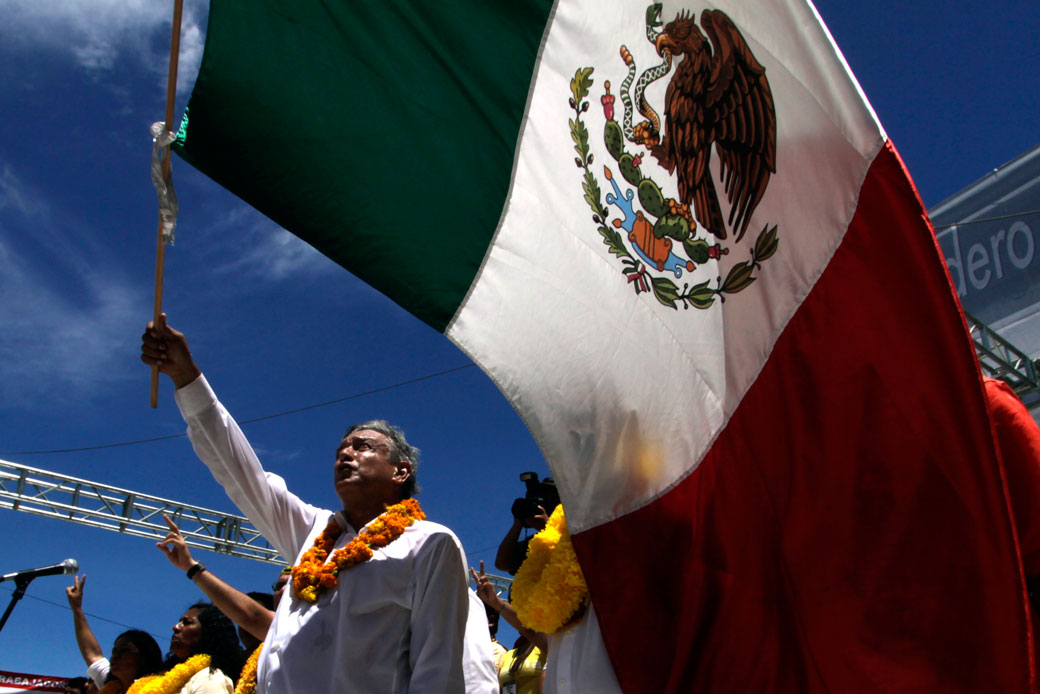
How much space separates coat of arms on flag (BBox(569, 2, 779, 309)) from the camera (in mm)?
2461

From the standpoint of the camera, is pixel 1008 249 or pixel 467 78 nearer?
pixel 467 78

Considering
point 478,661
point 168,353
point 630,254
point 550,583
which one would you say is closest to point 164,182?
point 168,353

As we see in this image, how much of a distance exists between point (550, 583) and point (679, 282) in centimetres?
117

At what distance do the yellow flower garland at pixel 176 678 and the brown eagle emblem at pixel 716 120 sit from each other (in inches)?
145

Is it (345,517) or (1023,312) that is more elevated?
(1023,312)

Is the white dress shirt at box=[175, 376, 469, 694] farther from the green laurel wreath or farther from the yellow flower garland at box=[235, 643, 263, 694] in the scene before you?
the yellow flower garland at box=[235, 643, 263, 694]

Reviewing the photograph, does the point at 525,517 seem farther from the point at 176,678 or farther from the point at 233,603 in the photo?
the point at 176,678

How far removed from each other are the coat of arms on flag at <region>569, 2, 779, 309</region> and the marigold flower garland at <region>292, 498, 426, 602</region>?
3.37ft

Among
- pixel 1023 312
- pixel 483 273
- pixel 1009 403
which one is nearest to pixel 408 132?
pixel 483 273

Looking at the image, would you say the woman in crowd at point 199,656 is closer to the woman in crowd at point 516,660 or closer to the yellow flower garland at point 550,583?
the woman in crowd at point 516,660

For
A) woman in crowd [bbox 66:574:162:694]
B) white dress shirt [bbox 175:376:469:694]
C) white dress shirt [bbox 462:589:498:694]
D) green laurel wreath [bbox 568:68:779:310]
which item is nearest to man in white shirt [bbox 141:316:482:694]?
white dress shirt [bbox 175:376:469:694]

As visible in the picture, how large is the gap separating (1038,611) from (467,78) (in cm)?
208

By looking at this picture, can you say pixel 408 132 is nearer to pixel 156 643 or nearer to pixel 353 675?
pixel 353 675

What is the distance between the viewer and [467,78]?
2.40 meters
